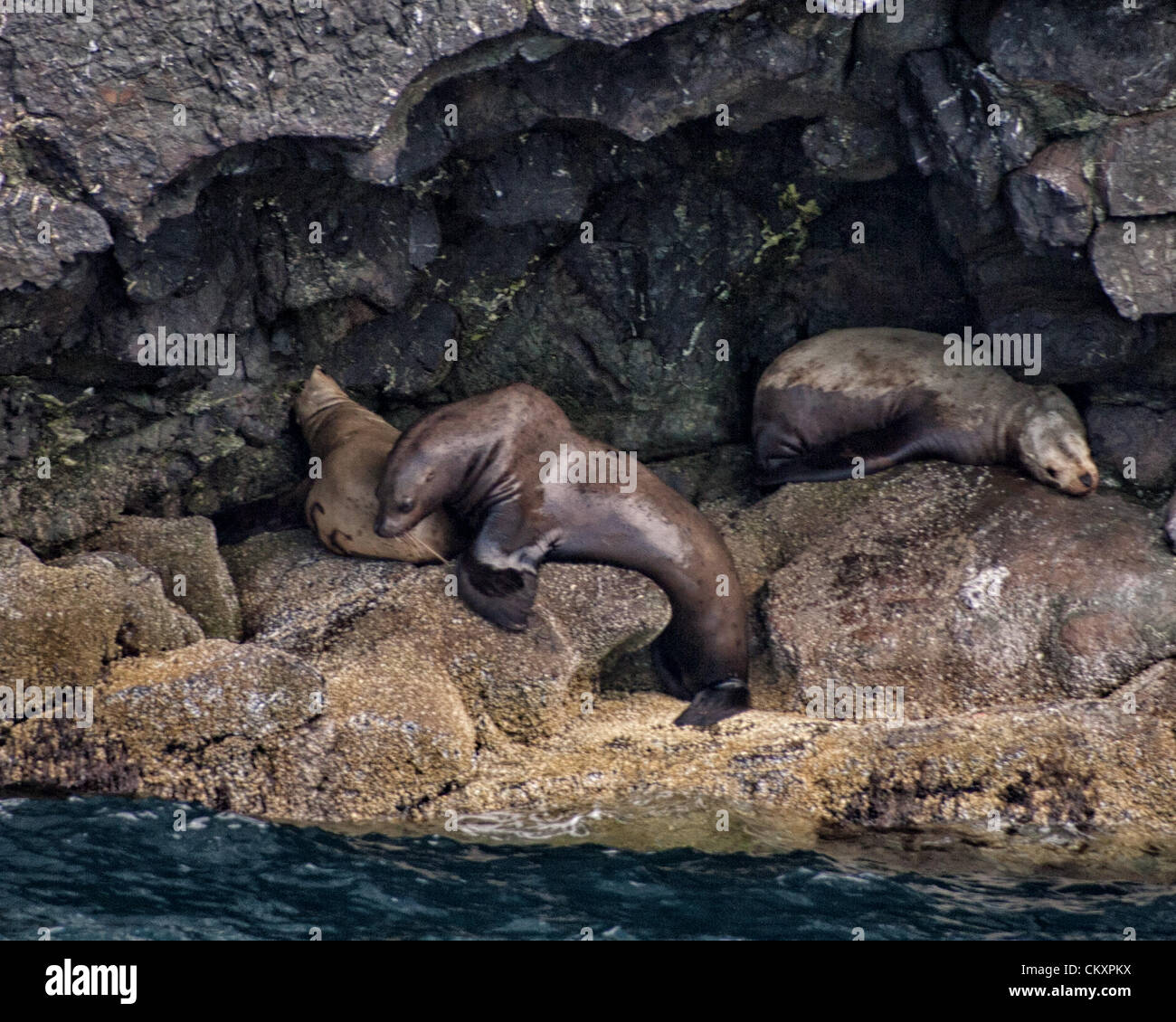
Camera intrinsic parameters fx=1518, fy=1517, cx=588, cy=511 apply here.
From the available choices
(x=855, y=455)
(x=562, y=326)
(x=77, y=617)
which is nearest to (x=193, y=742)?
(x=77, y=617)

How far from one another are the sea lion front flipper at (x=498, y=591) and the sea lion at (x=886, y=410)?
5.47 feet

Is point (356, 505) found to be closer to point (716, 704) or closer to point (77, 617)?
point (77, 617)

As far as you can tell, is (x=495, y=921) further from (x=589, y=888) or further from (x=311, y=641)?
(x=311, y=641)

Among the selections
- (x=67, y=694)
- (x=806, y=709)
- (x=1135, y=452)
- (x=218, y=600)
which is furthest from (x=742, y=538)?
(x=67, y=694)

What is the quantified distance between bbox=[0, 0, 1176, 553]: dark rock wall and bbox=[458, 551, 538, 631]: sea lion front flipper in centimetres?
142

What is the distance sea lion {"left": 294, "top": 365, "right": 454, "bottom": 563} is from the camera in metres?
7.68

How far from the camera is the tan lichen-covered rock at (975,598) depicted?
7.00 meters

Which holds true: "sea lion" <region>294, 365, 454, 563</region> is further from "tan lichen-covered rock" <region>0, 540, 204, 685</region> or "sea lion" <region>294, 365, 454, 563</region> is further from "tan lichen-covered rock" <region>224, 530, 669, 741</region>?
"tan lichen-covered rock" <region>0, 540, 204, 685</region>

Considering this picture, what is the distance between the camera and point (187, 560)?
7.44 m

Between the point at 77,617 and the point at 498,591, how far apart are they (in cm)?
194

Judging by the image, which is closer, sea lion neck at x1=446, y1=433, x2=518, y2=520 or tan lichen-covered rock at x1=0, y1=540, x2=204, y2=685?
tan lichen-covered rock at x1=0, y1=540, x2=204, y2=685

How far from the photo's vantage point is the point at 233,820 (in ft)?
20.0

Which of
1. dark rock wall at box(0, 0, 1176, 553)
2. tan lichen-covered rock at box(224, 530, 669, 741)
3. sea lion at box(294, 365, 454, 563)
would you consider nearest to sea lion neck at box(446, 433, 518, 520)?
sea lion at box(294, 365, 454, 563)

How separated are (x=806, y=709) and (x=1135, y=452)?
228cm
